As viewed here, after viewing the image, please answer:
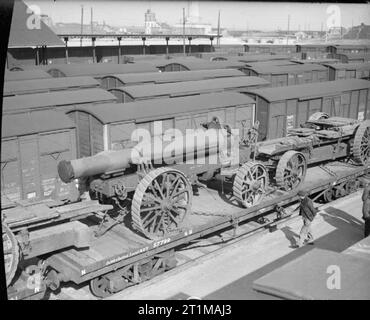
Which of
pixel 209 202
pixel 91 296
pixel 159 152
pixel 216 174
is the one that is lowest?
pixel 91 296

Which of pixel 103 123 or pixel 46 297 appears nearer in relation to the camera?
pixel 46 297

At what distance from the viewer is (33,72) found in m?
20.3

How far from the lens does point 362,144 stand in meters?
14.4

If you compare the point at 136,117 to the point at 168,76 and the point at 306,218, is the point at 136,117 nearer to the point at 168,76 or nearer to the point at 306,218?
the point at 306,218

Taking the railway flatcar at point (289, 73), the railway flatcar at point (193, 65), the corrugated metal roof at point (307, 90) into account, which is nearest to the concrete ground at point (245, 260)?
the corrugated metal roof at point (307, 90)

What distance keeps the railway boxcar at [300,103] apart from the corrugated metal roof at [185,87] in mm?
1597

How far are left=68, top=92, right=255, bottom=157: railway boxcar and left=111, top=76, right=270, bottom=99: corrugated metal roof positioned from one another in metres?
1.51

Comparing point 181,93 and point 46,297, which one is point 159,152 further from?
point 181,93

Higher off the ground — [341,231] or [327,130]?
[327,130]

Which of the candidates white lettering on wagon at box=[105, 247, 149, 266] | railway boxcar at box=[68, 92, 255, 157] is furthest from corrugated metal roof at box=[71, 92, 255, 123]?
white lettering on wagon at box=[105, 247, 149, 266]

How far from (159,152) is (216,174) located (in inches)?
83.2

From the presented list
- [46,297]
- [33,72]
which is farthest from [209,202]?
[33,72]

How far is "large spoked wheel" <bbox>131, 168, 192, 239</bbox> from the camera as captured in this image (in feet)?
29.5
